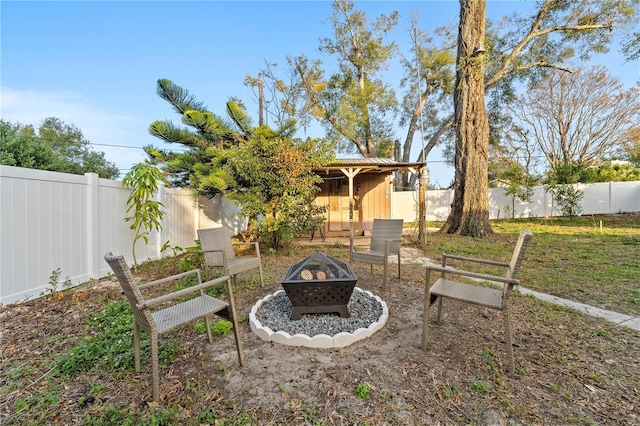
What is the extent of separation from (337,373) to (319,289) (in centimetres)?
78

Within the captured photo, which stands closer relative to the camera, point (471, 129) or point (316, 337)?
point (316, 337)

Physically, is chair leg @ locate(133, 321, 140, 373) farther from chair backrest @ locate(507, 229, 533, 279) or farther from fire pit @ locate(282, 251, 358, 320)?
chair backrest @ locate(507, 229, 533, 279)

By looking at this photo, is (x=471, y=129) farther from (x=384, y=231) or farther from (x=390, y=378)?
(x=390, y=378)

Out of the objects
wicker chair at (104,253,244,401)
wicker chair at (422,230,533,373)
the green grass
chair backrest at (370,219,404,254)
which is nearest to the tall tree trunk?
the green grass

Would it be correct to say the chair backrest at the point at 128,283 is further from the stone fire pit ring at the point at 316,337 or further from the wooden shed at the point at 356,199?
the wooden shed at the point at 356,199

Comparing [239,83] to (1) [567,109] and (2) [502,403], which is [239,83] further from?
(1) [567,109]

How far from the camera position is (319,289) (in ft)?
8.41

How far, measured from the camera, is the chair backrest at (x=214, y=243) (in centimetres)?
361

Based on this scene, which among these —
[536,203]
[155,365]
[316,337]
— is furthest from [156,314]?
[536,203]

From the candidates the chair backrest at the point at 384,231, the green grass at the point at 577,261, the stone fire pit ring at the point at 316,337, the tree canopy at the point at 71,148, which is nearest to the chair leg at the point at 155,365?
the stone fire pit ring at the point at 316,337

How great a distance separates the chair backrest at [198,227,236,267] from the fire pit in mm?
1364

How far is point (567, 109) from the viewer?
52.5 feet

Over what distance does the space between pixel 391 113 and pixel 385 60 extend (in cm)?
322

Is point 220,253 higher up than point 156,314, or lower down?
higher up
